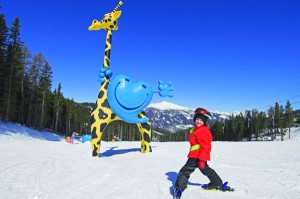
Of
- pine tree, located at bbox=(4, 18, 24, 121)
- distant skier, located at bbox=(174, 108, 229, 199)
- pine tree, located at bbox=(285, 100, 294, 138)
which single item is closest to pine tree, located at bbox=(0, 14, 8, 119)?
pine tree, located at bbox=(4, 18, 24, 121)

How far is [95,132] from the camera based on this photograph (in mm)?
10992

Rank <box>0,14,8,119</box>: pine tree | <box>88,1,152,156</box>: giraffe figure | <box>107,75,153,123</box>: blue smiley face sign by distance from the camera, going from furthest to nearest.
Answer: <box>0,14,8,119</box>: pine tree, <box>107,75,153,123</box>: blue smiley face sign, <box>88,1,152,156</box>: giraffe figure

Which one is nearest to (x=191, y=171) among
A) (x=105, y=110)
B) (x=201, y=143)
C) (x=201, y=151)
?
(x=201, y=151)

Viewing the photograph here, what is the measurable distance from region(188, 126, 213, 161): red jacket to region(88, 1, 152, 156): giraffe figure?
6194 millimetres

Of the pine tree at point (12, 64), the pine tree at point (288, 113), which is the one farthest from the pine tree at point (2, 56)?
the pine tree at point (288, 113)

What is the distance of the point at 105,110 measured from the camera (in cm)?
1116

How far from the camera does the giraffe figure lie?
10992 mm

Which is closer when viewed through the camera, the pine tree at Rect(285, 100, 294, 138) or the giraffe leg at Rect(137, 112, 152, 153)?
the giraffe leg at Rect(137, 112, 152, 153)

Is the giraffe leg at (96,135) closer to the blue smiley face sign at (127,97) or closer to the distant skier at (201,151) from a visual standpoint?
the blue smiley face sign at (127,97)

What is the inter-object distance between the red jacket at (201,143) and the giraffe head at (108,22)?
8000mm

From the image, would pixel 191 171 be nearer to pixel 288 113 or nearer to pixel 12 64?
pixel 12 64

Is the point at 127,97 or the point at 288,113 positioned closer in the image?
the point at 127,97

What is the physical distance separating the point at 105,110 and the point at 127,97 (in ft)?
3.20

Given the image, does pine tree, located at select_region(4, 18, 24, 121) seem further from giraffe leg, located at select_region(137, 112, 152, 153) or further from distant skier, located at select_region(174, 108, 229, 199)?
distant skier, located at select_region(174, 108, 229, 199)
